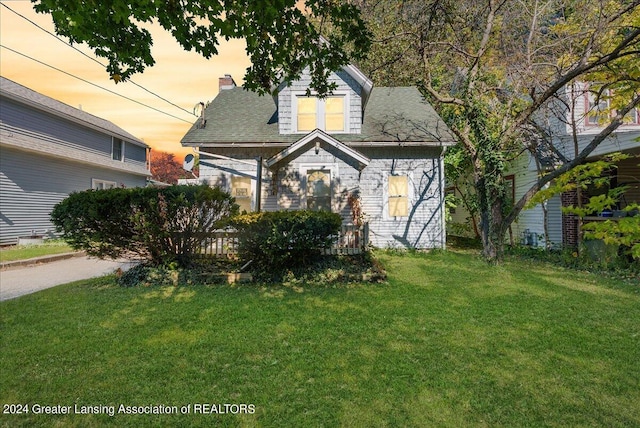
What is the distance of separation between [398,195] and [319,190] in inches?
125

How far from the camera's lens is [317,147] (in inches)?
419

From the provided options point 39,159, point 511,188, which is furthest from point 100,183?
point 511,188

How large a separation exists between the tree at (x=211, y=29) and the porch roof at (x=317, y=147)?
5.70 m

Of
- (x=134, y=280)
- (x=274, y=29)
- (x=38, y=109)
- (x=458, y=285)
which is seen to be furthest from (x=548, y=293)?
(x=38, y=109)

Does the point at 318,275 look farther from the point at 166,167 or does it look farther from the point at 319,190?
the point at 166,167

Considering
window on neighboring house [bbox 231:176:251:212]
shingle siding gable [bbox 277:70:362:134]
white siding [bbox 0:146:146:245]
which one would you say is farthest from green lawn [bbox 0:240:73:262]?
shingle siding gable [bbox 277:70:362:134]

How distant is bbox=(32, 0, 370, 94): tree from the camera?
3203 mm

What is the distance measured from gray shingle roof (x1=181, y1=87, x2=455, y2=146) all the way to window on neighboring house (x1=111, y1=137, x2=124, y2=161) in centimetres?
1096

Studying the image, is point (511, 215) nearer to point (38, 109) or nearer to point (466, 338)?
point (466, 338)

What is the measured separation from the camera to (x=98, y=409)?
2.79 m

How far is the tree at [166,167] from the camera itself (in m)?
54.0

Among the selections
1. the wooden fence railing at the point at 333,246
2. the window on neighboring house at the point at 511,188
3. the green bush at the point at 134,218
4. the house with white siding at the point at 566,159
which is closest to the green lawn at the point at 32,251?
the green bush at the point at 134,218

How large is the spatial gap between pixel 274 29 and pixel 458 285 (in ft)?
20.3

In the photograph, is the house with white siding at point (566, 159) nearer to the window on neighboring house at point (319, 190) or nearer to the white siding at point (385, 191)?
the white siding at point (385, 191)
